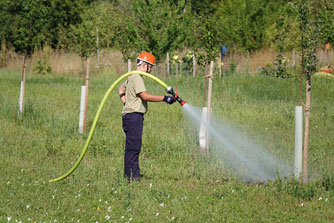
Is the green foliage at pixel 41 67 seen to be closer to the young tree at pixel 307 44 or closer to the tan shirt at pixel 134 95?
the tan shirt at pixel 134 95

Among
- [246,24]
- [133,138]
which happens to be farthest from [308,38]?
[246,24]

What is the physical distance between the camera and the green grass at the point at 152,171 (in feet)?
21.4

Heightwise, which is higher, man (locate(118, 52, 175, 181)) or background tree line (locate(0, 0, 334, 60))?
background tree line (locate(0, 0, 334, 60))

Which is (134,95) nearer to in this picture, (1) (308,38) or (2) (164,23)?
(1) (308,38)

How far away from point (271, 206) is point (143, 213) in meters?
1.76

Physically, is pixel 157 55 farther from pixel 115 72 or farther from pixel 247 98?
pixel 247 98

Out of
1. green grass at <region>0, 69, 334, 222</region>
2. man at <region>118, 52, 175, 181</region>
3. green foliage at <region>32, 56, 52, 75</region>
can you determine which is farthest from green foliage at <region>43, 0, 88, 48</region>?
man at <region>118, 52, 175, 181</region>

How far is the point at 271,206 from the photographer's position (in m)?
6.87

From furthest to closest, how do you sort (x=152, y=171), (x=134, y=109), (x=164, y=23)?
1. (x=164, y=23)
2. (x=152, y=171)
3. (x=134, y=109)

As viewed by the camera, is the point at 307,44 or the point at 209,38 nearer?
the point at 307,44

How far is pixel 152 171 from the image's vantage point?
8.62 m

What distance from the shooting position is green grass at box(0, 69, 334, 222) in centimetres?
652

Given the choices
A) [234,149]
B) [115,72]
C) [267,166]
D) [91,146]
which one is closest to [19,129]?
[91,146]

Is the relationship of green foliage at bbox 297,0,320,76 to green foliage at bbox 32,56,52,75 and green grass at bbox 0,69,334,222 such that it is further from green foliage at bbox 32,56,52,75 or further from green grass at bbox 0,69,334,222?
green foliage at bbox 32,56,52,75
